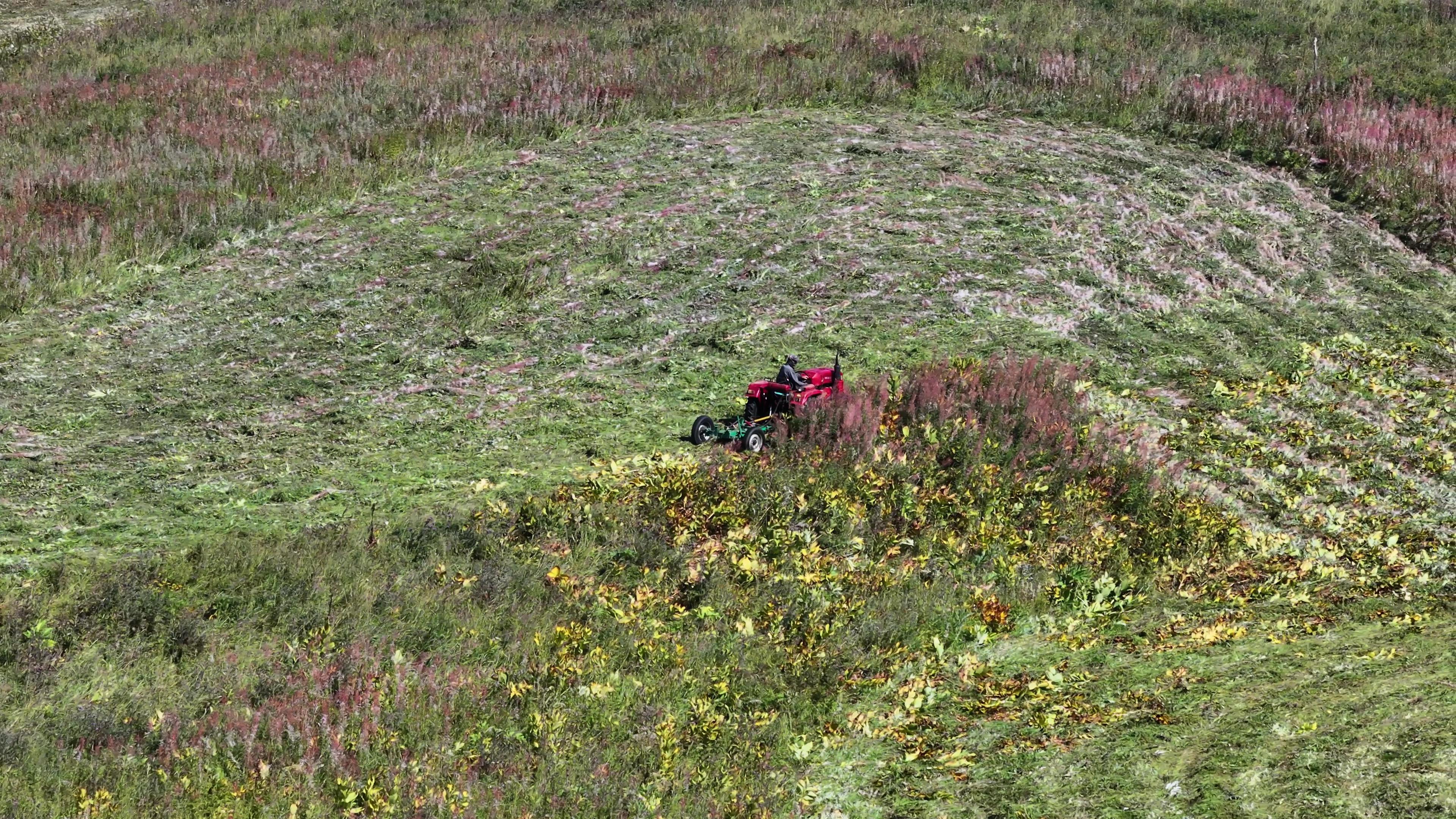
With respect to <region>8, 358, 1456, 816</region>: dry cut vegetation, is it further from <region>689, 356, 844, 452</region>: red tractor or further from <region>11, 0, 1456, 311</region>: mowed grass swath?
<region>11, 0, 1456, 311</region>: mowed grass swath

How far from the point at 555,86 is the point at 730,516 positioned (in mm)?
13571

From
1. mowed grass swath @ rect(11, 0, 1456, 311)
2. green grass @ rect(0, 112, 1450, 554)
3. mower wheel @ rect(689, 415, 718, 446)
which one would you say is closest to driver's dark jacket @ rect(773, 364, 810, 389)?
mower wheel @ rect(689, 415, 718, 446)

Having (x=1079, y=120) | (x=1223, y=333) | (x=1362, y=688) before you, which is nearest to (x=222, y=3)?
(x=1079, y=120)

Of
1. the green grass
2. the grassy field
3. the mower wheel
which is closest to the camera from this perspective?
the grassy field

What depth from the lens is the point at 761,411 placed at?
11680 mm

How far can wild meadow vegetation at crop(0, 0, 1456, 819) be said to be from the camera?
22.7 ft

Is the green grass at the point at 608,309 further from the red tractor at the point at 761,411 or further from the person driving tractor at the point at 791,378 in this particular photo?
the person driving tractor at the point at 791,378

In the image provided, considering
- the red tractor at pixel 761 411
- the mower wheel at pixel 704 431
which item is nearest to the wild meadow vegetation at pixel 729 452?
the mower wheel at pixel 704 431

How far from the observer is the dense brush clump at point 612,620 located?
21.2 feet

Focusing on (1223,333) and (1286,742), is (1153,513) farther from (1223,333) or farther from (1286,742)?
(1223,333)

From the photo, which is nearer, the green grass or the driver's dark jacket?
the green grass

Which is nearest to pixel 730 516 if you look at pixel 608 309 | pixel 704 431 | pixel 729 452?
pixel 729 452

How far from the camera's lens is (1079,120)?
21.5m

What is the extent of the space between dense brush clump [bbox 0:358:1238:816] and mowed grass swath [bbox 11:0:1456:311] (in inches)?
344
